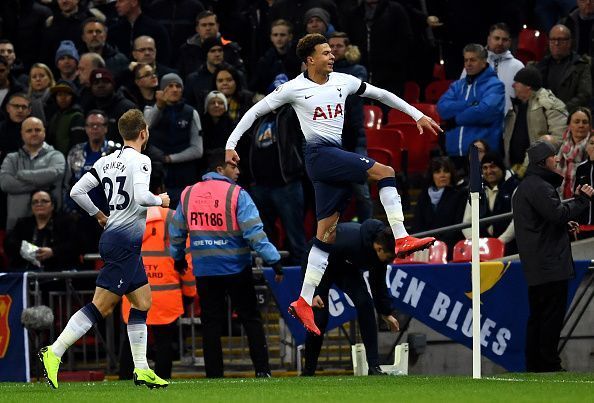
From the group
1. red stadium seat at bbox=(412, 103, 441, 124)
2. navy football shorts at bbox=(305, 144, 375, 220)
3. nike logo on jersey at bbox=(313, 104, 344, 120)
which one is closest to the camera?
navy football shorts at bbox=(305, 144, 375, 220)

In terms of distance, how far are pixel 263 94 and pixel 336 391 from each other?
883 cm

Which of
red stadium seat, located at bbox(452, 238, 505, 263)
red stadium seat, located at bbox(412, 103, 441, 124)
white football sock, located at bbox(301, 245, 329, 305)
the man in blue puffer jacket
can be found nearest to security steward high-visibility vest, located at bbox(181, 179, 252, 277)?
white football sock, located at bbox(301, 245, 329, 305)

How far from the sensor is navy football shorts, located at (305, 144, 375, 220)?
Answer: 14.4 metres

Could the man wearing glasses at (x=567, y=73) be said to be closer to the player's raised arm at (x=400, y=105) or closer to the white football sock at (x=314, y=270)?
the player's raised arm at (x=400, y=105)

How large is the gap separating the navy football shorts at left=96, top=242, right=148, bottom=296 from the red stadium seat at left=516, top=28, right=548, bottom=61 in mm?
10798

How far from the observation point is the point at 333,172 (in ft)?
47.3

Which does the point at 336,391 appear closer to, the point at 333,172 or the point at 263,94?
the point at 333,172

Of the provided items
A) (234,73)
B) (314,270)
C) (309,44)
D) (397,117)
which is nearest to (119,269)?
(314,270)

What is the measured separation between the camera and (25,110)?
2052 cm

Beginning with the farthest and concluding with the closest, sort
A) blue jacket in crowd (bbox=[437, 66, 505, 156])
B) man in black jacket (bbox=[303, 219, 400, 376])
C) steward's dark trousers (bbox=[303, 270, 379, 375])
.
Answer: blue jacket in crowd (bbox=[437, 66, 505, 156]) → steward's dark trousers (bbox=[303, 270, 379, 375]) → man in black jacket (bbox=[303, 219, 400, 376])

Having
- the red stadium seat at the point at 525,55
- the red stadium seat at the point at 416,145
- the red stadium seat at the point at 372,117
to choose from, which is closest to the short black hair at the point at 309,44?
the red stadium seat at the point at 372,117

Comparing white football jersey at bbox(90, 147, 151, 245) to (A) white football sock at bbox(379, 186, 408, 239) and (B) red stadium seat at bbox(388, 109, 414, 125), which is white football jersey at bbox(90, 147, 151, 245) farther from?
(B) red stadium seat at bbox(388, 109, 414, 125)

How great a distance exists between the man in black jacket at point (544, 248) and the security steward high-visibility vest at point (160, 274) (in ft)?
12.5

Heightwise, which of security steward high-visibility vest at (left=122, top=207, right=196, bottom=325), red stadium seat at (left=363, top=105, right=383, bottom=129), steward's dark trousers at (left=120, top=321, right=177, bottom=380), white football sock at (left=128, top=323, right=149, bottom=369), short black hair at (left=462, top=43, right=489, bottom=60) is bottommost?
steward's dark trousers at (left=120, top=321, right=177, bottom=380)
